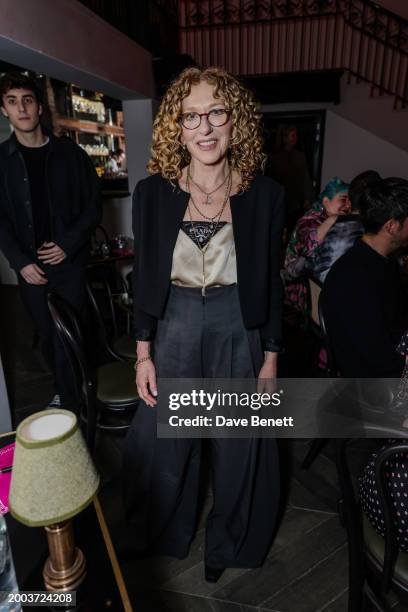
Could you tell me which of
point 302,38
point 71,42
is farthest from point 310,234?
point 302,38

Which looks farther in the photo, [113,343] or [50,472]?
[113,343]

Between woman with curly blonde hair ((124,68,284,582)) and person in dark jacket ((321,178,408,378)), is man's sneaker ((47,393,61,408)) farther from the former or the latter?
person in dark jacket ((321,178,408,378))

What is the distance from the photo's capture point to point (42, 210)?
92.9 inches

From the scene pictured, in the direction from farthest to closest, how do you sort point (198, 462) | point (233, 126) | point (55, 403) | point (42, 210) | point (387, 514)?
point (55, 403)
point (42, 210)
point (198, 462)
point (233, 126)
point (387, 514)

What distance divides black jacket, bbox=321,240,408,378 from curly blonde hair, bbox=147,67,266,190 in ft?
1.93

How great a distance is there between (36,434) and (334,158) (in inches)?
264

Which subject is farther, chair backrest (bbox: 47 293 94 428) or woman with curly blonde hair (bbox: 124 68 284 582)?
chair backrest (bbox: 47 293 94 428)

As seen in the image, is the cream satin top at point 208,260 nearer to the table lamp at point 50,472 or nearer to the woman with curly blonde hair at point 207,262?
the woman with curly blonde hair at point 207,262

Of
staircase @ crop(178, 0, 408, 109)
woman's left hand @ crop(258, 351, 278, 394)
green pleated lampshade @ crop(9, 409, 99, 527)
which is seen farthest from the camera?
staircase @ crop(178, 0, 408, 109)

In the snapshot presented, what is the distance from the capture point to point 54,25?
8.89 ft

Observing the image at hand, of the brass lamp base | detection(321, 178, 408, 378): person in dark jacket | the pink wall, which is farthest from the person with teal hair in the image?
the brass lamp base

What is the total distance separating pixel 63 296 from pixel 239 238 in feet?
4.66

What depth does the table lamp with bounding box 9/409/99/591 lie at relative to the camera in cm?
62

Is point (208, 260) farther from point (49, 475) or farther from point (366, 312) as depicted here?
point (49, 475)
